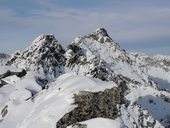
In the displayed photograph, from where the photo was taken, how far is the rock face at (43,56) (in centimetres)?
11069

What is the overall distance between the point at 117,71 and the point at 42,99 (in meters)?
158

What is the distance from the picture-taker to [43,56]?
11731 centimetres

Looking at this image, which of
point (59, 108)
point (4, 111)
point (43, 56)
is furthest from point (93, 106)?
point (43, 56)

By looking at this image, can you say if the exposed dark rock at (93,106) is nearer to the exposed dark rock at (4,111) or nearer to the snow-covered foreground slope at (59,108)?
the snow-covered foreground slope at (59,108)

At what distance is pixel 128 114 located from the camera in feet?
111

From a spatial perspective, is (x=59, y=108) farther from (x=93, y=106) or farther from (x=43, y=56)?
(x=43, y=56)

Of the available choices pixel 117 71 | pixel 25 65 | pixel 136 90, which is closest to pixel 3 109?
pixel 25 65

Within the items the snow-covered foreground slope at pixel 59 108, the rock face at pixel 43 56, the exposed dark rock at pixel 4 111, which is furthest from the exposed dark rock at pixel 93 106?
the rock face at pixel 43 56

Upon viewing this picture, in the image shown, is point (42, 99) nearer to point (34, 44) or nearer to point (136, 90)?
point (34, 44)

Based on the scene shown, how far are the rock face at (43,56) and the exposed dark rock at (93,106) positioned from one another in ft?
239

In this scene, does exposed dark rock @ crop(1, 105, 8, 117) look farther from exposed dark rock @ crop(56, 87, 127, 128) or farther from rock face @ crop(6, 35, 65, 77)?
rock face @ crop(6, 35, 65, 77)

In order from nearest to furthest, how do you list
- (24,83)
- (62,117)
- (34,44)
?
(62,117)
(24,83)
(34,44)

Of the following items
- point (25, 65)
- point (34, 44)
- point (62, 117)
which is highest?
point (34, 44)

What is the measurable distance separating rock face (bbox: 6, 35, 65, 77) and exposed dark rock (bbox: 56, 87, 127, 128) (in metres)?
72.7
